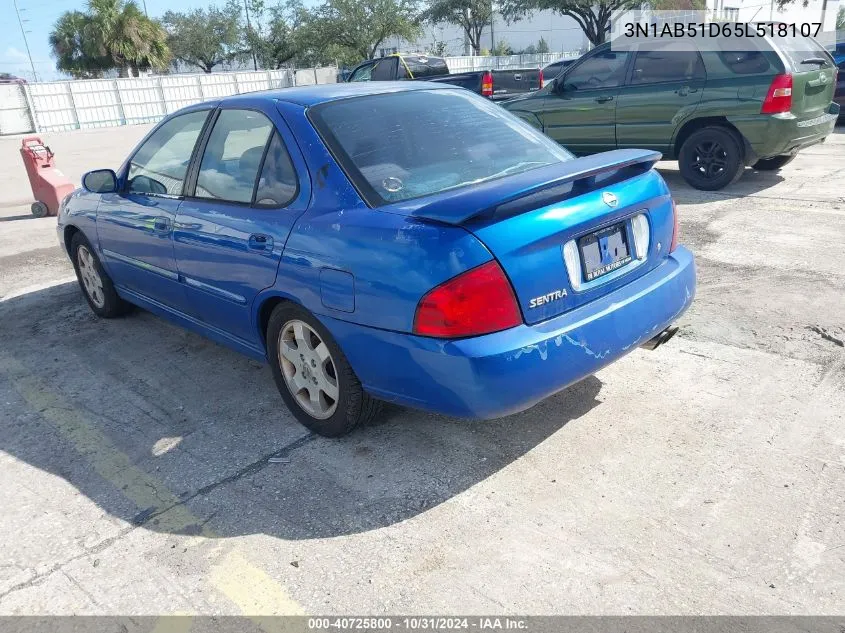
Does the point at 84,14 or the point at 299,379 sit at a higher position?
the point at 84,14

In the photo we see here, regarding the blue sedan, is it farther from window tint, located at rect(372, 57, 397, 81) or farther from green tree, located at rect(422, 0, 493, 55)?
green tree, located at rect(422, 0, 493, 55)

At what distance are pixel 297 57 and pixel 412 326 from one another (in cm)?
6008

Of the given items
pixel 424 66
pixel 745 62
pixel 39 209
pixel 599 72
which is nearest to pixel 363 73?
pixel 424 66

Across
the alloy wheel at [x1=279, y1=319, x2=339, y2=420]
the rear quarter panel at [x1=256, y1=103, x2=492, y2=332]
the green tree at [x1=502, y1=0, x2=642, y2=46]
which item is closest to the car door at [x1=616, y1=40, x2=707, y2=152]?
the rear quarter panel at [x1=256, y1=103, x2=492, y2=332]

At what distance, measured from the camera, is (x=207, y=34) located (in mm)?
61562

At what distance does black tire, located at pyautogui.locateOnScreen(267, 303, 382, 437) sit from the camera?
3207mm

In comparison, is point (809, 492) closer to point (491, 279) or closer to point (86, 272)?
point (491, 279)

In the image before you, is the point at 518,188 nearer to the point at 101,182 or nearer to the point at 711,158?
the point at 101,182

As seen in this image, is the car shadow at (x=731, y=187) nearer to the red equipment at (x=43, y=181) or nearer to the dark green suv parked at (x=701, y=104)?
the dark green suv parked at (x=701, y=104)

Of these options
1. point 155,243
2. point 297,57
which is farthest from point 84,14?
point 155,243

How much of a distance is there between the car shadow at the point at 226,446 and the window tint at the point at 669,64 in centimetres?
578

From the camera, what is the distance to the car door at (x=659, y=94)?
26.7ft

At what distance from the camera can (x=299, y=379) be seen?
3.54 m

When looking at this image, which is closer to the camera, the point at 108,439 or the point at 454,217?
the point at 454,217
